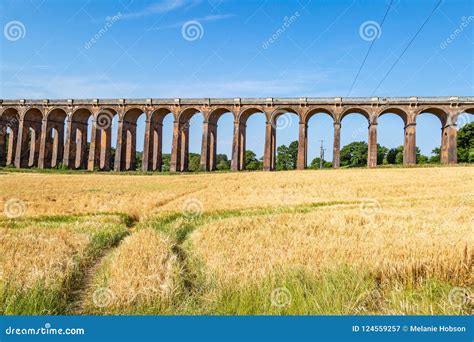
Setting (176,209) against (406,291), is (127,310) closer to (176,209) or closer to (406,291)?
(406,291)

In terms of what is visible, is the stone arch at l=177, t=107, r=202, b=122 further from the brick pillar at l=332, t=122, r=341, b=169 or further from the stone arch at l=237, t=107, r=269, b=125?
the brick pillar at l=332, t=122, r=341, b=169

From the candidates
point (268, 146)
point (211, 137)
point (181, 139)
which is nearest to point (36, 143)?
point (181, 139)

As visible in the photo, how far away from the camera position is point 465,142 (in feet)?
237

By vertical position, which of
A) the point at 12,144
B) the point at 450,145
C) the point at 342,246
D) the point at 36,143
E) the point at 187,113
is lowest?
the point at 342,246

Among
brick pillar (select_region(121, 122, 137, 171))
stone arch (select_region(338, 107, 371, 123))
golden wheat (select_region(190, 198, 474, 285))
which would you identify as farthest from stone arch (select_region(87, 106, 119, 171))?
golden wheat (select_region(190, 198, 474, 285))

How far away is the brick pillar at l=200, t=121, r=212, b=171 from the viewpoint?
5694 centimetres

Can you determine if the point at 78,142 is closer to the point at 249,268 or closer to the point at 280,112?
the point at 280,112

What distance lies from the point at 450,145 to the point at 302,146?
1864 centimetres

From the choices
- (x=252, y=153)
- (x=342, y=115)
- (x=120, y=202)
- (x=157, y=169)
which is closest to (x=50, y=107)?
(x=157, y=169)

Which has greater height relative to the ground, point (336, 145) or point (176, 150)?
point (336, 145)

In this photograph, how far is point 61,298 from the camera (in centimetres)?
545

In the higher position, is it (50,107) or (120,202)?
(50,107)

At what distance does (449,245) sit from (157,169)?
56.6 m

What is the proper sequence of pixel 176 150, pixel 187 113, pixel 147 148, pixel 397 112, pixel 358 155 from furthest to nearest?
pixel 358 155 < pixel 187 113 < pixel 147 148 < pixel 176 150 < pixel 397 112
